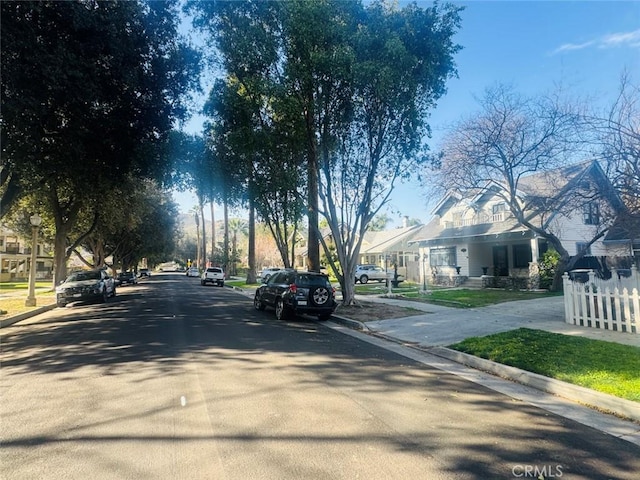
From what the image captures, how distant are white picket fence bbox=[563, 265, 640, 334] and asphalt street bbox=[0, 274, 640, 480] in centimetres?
535

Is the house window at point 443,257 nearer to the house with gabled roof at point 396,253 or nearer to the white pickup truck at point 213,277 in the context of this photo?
the house with gabled roof at point 396,253

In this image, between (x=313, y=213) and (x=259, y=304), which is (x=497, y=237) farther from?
(x=259, y=304)

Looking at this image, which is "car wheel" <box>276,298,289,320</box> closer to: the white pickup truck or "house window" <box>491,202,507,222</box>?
"house window" <box>491,202,507,222</box>

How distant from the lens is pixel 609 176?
40.3ft

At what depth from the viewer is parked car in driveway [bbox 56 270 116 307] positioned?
19891 millimetres

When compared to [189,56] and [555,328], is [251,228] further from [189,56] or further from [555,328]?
[555,328]

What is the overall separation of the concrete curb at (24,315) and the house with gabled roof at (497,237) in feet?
64.2

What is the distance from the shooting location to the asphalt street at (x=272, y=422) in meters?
3.73

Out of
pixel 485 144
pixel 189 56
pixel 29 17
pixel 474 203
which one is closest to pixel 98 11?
pixel 29 17

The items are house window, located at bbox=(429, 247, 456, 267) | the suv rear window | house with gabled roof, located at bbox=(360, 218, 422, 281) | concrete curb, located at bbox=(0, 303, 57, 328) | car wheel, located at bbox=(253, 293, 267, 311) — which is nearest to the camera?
concrete curb, located at bbox=(0, 303, 57, 328)

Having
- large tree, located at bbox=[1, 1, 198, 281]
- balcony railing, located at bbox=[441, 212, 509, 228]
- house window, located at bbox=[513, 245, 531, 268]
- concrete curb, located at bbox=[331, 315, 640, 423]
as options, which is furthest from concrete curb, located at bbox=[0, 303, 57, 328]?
house window, located at bbox=[513, 245, 531, 268]

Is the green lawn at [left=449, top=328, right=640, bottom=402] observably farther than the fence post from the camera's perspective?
No

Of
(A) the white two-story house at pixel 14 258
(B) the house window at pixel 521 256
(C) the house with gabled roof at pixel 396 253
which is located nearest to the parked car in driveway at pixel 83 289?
(C) the house with gabled roof at pixel 396 253

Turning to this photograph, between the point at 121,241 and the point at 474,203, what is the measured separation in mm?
38842
